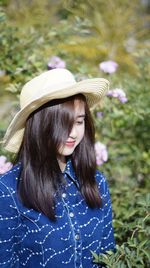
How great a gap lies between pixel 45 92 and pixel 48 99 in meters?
0.04

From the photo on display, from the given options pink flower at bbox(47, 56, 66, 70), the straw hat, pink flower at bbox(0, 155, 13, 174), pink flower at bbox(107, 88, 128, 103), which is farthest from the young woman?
pink flower at bbox(47, 56, 66, 70)

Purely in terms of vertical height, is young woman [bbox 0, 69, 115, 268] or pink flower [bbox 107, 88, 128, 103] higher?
young woman [bbox 0, 69, 115, 268]

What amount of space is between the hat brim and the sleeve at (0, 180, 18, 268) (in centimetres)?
19

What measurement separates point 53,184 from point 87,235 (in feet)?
0.62

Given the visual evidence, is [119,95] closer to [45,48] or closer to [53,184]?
[45,48]

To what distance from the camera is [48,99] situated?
4.61ft

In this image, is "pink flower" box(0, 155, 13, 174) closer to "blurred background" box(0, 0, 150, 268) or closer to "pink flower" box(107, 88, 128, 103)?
"blurred background" box(0, 0, 150, 268)

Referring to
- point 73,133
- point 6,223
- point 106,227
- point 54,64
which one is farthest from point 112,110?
point 6,223

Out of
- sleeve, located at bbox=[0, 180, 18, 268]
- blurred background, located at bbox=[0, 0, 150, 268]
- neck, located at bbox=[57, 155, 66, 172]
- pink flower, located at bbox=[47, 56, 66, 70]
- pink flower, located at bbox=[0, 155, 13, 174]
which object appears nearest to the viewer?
sleeve, located at bbox=[0, 180, 18, 268]

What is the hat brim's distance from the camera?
4.59 ft

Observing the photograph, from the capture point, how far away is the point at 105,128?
97.0 inches

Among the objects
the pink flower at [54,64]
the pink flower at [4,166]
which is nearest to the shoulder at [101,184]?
the pink flower at [4,166]

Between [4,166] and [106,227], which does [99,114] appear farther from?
[106,227]

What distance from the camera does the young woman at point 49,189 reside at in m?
1.41
